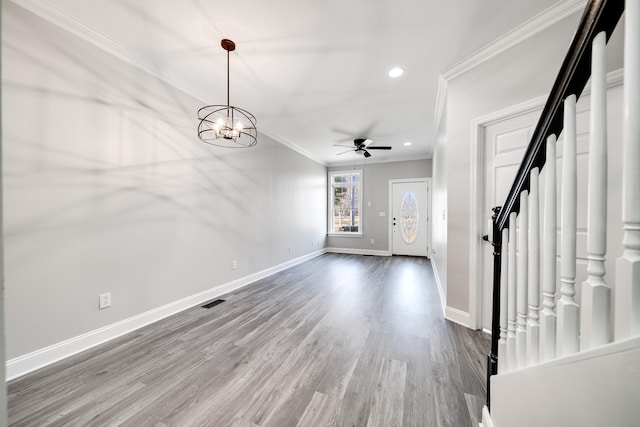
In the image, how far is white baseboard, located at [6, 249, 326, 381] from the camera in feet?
5.86

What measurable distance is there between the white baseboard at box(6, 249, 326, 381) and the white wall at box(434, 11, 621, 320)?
2703mm

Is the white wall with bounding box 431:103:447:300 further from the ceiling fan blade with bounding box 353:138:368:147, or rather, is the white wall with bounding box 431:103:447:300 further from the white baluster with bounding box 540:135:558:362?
the white baluster with bounding box 540:135:558:362

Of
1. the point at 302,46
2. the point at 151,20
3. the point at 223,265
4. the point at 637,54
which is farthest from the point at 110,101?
the point at 637,54

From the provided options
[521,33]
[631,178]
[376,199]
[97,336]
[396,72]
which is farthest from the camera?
[376,199]

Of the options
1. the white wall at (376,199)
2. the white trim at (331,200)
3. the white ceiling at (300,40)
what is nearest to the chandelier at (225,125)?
the white ceiling at (300,40)

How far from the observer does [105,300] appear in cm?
220

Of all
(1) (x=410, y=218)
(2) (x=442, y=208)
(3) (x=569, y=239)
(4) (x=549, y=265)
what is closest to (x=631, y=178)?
(3) (x=569, y=239)

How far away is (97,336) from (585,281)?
303cm

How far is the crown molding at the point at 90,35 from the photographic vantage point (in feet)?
5.99

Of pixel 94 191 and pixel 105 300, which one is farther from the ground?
pixel 94 191

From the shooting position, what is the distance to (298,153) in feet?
17.6

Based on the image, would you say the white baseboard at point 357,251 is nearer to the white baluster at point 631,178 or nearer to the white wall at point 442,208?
the white wall at point 442,208

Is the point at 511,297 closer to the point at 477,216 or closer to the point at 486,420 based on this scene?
the point at 486,420

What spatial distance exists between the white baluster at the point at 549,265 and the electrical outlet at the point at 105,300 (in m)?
2.88
